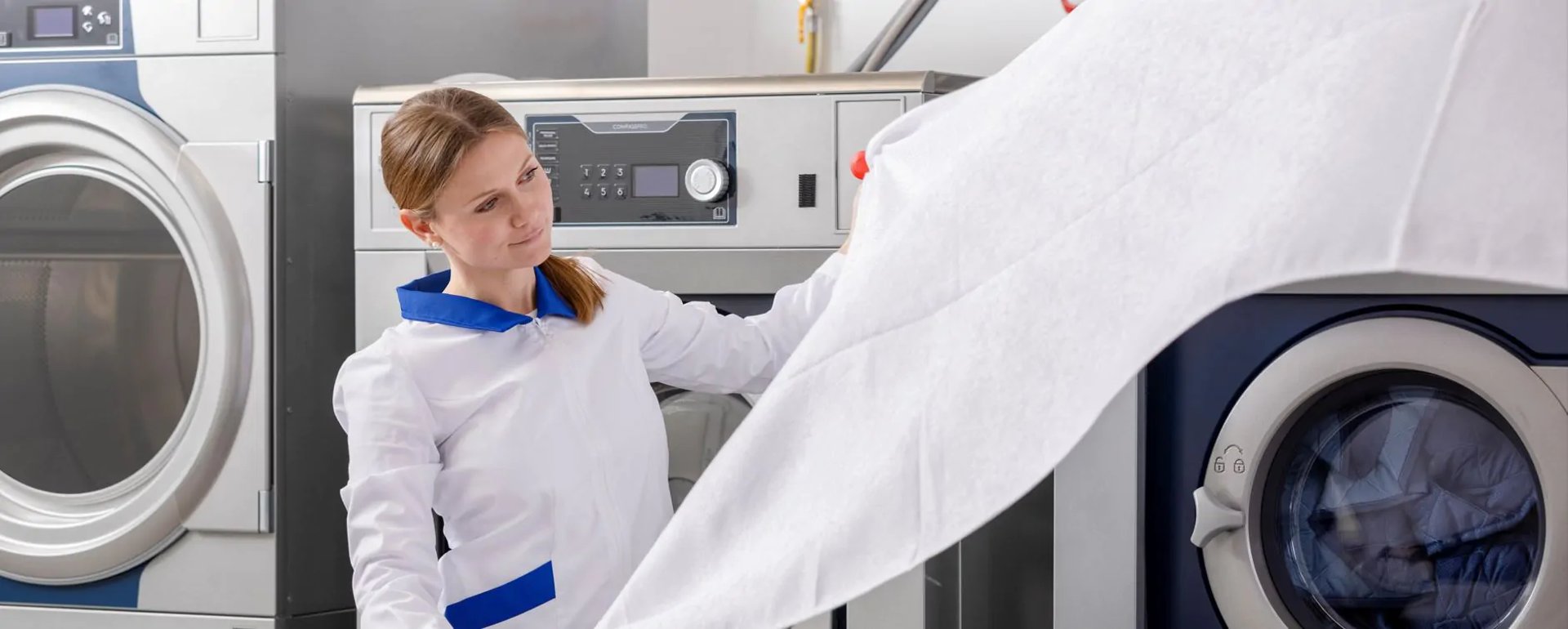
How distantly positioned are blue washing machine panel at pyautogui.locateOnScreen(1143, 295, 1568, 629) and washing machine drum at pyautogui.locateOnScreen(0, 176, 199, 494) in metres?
1.25

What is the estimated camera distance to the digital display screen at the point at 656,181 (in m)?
1.58

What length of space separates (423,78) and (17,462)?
0.79 m

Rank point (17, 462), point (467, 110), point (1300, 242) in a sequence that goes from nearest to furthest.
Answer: point (1300, 242)
point (467, 110)
point (17, 462)

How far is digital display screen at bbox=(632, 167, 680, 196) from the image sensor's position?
1582 mm

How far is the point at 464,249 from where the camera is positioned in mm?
1152

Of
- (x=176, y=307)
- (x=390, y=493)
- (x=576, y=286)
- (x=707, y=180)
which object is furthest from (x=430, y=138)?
(x=176, y=307)

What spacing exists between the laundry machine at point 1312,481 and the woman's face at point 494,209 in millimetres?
565

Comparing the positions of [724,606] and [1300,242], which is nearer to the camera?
[1300,242]

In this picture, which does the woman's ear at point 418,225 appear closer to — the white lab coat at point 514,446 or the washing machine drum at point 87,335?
the white lab coat at point 514,446

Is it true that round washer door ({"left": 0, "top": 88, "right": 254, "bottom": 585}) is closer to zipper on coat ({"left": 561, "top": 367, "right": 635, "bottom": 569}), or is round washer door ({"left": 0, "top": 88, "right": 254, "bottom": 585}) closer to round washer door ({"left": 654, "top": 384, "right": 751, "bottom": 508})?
round washer door ({"left": 654, "top": 384, "right": 751, "bottom": 508})

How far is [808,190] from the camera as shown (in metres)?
1.54

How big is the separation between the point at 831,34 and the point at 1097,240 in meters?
1.55

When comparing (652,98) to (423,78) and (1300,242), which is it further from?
(1300,242)

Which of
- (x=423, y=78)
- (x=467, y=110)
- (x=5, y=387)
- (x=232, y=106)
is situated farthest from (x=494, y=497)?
(x=5, y=387)
